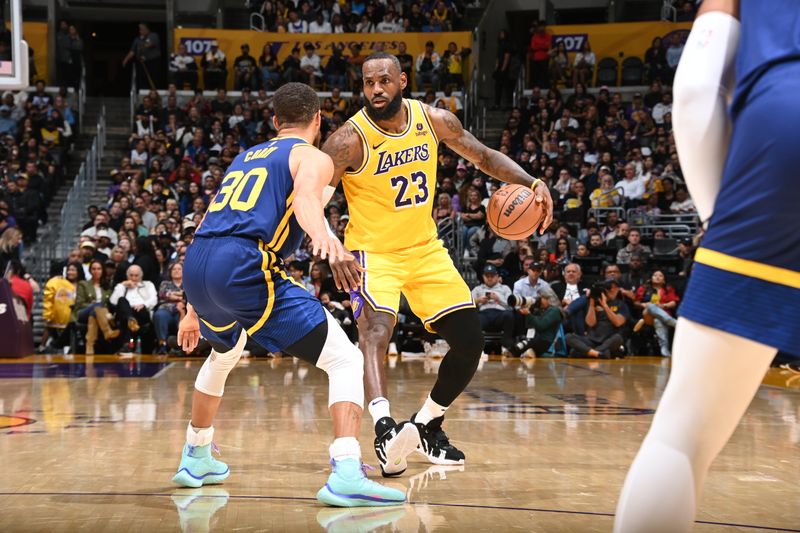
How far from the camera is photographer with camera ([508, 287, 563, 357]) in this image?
12898mm

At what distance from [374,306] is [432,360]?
7.23m

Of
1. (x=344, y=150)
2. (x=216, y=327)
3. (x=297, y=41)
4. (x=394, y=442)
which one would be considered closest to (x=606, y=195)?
(x=297, y=41)

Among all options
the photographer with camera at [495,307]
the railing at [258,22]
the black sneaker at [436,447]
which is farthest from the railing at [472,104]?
the black sneaker at [436,447]

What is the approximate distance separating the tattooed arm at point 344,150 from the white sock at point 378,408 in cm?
116

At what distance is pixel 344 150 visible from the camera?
509cm

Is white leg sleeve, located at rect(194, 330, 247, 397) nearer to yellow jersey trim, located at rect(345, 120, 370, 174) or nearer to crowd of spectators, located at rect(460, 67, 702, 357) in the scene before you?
yellow jersey trim, located at rect(345, 120, 370, 174)

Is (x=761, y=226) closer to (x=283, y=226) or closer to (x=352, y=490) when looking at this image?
(x=352, y=490)

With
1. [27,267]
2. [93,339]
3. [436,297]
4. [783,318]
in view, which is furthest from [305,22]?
[783,318]

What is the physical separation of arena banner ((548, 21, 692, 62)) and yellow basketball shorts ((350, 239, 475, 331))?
56.0 ft

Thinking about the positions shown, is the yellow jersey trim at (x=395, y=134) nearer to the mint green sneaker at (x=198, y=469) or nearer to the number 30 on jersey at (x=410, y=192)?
the number 30 on jersey at (x=410, y=192)

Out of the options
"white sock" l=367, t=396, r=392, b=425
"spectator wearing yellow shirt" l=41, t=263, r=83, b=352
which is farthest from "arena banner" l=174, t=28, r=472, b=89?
"white sock" l=367, t=396, r=392, b=425

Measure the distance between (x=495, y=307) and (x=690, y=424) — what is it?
1113 cm

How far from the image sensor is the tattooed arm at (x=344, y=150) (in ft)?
16.7

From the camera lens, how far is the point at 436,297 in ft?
16.9
